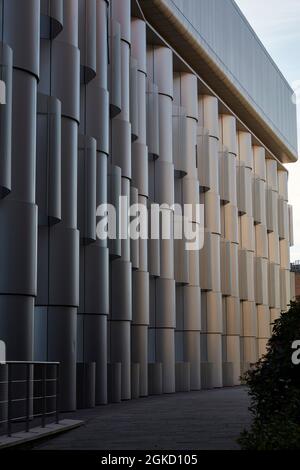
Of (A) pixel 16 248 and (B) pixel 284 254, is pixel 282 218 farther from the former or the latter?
(A) pixel 16 248

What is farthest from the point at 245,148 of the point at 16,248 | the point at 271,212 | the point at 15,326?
the point at 15,326

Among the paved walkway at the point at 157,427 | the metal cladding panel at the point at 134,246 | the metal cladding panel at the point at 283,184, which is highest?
the metal cladding panel at the point at 283,184

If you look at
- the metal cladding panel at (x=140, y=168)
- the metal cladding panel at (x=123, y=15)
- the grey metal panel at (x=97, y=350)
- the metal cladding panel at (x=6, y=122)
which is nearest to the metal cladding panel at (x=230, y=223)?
the metal cladding panel at (x=140, y=168)

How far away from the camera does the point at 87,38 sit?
22781 mm

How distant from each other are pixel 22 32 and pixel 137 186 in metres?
11.2

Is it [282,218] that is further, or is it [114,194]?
[282,218]

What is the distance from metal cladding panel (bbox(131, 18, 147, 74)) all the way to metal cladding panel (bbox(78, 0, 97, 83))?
729cm

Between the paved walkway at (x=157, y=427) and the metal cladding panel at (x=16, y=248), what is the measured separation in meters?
2.91

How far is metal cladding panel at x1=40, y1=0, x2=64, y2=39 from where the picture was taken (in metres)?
20.1

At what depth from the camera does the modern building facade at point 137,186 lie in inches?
711

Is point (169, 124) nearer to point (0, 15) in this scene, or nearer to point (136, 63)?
point (136, 63)

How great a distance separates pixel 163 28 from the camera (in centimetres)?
3378

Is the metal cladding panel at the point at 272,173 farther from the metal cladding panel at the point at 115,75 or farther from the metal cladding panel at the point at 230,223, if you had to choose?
the metal cladding panel at the point at 115,75

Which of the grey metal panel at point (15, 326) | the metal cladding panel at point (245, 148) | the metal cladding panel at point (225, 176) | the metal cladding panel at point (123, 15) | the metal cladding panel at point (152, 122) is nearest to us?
the grey metal panel at point (15, 326)
